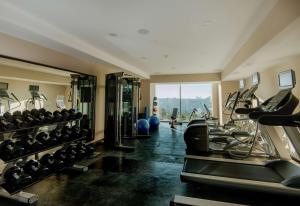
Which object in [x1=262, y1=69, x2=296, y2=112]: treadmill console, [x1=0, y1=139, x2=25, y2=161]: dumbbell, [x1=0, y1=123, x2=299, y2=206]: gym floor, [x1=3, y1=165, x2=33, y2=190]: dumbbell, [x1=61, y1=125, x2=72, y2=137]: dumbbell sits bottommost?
[x1=0, y1=123, x2=299, y2=206]: gym floor

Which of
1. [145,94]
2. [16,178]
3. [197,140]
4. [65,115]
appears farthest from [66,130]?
[145,94]

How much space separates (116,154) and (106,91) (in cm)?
194

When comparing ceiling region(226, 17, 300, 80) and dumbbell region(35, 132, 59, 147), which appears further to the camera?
dumbbell region(35, 132, 59, 147)

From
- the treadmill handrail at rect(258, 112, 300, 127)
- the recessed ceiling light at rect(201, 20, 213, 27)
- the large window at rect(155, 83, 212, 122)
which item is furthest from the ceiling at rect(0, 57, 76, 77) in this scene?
the large window at rect(155, 83, 212, 122)

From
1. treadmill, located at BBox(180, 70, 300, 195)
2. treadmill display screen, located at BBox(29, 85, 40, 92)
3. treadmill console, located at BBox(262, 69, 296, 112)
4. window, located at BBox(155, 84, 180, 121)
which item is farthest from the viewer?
window, located at BBox(155, 84, 180, 121)

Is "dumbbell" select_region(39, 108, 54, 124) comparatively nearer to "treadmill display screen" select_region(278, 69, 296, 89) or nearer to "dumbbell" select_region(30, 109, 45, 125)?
"dumbbell" select_region(30, 109, 45, 125)

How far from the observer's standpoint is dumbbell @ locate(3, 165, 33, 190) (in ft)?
7.27

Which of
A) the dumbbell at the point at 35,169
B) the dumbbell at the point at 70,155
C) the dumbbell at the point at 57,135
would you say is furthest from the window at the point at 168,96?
the dumbbell at the point at 35,169

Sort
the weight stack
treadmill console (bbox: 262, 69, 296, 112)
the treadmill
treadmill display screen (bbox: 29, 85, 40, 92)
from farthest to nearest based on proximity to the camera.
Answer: the weight stack, treadmill display screen (bbox: 29, 85, 40, 92), treadmill console (bbox: 262, 69, 296, 112), the treadmill

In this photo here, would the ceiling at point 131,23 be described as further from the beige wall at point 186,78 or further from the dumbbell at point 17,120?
the beige wall at point 186,78

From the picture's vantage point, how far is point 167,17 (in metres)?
2.69

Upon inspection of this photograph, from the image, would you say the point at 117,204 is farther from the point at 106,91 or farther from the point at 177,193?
the point at 106,91

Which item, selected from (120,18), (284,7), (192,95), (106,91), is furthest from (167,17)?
(192,95)

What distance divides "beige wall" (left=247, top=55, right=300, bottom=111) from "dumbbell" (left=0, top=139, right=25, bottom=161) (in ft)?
16.4
